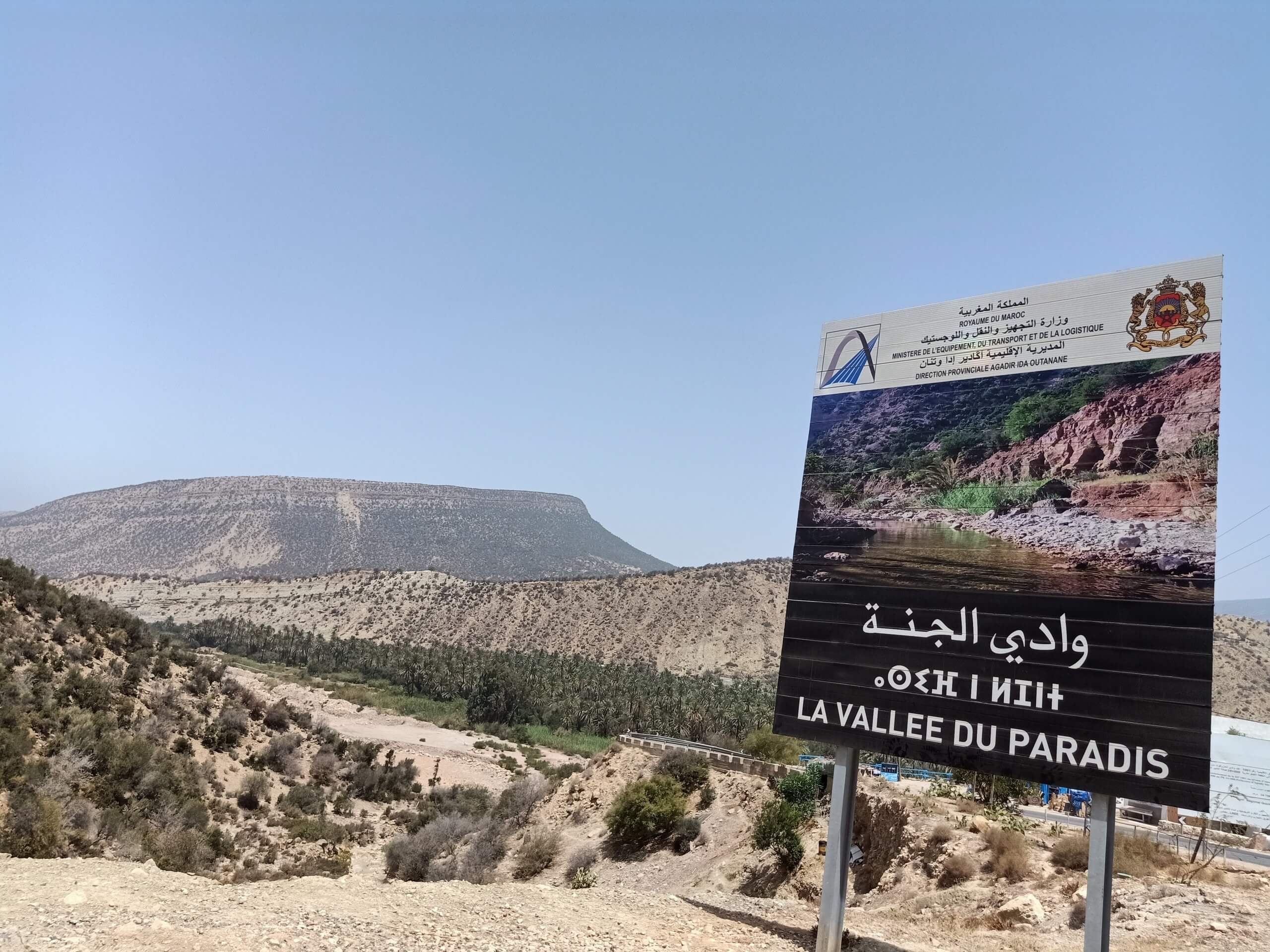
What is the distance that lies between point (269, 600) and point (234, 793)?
93.2 m

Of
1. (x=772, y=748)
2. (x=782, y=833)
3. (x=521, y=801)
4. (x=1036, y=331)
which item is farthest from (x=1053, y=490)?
(x=521, y=801)

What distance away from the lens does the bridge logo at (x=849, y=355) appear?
1371 cm

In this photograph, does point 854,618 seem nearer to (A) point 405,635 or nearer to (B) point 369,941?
(B) point 369,941

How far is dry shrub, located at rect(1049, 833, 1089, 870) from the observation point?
1795 cm

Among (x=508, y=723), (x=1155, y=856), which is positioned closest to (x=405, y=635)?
(x=508, y=723)

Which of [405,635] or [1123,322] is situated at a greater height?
[1123,322]

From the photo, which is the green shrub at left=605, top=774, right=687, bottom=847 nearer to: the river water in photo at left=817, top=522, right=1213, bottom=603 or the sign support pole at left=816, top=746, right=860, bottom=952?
the sign support pole at left=816, top=746, right=860, bottom=952

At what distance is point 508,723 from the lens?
6334 cm

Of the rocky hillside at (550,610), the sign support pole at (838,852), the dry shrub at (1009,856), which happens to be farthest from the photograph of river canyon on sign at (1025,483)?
the rocky hillside at (550,610)

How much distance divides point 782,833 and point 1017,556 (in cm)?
1404

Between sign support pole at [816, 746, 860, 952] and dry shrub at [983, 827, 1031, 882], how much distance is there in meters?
7.91

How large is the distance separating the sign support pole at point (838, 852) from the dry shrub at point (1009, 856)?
7.91 m

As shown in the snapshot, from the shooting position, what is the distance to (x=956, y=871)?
19125mm

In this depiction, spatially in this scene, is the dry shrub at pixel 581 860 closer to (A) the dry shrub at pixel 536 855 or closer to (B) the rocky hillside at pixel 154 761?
(A) the dry shrub at pixel 536 855
